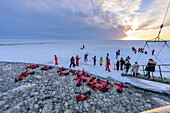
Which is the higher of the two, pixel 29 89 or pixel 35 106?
pixel 29 89

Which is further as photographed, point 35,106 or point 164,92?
point 164,92

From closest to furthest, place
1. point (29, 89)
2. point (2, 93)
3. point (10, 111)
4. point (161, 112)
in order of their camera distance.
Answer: point (161, 112) → point (10, 111) → point (2, 93) → point (29, 89)

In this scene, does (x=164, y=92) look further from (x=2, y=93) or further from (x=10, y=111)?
(x=2, y=93)

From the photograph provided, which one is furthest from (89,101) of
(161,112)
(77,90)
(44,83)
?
(44,83)

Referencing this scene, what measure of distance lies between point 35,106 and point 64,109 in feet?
4.51

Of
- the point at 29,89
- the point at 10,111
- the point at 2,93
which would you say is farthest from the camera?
the point at 29,89

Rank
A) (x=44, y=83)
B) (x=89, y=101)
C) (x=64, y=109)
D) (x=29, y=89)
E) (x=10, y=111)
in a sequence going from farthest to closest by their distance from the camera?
(x=44, y=83), (x=29, y=89), (x=89, y=101), (x=64, y=109), (x=10, y=111)

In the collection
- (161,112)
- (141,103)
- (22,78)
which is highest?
(22,78)

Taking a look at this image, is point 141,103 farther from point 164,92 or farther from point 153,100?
point 164,92

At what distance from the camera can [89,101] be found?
4.24 metres

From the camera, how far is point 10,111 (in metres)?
3.43

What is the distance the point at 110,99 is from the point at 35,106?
12.6 feet

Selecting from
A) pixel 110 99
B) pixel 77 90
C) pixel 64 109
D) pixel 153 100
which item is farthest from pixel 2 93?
pixel 153 100

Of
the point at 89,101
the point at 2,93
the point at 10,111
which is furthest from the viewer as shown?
the point at 2,93
